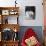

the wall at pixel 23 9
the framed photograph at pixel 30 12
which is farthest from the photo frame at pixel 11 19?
the framed photograph at pixel 30 12

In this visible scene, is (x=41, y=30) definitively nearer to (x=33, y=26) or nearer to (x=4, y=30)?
(x=33, y=26)

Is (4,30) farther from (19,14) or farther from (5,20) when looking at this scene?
(19,14)

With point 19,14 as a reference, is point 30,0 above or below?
above

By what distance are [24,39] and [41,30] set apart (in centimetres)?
60

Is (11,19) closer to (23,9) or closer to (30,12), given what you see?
(23,9)

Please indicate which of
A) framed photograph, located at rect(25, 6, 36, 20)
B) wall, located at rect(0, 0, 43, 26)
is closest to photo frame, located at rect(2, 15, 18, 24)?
wall, located at rect(0, 0, 43, 26)

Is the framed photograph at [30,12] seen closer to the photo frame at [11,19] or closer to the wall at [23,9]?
the wall at [23,9]

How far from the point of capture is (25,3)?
479 cm

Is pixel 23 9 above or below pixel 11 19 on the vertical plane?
above

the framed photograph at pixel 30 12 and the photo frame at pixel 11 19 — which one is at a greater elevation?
the framed photograph at pixel 30 12

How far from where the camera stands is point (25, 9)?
4785 mm

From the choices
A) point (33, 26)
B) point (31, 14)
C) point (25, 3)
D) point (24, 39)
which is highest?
point (25, 3)

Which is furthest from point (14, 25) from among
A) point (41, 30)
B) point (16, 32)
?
point (41, 30)

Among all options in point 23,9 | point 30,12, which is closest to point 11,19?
point 23,9
